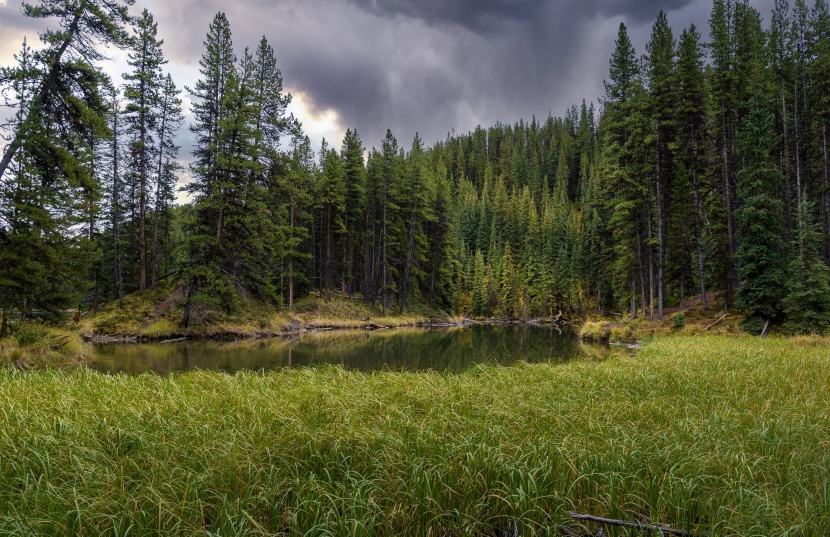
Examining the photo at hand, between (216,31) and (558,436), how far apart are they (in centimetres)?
3615

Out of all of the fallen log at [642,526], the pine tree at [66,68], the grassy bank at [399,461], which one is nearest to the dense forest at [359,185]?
the pine tree at [66,68]

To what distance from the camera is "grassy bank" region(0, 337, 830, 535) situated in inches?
127

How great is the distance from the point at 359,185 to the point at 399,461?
4111cm

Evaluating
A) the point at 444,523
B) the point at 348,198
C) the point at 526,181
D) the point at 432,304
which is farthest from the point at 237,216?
the point at 526,181

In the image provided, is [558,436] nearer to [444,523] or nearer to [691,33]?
[444,523]

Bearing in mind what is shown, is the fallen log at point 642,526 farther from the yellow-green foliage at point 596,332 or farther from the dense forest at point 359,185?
the yellow-green foliage at point 596,332

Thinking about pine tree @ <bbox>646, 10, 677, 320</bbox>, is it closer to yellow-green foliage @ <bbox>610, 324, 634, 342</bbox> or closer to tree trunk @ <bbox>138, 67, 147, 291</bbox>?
yellow-green foliage @ <bbox>610, 324, 634, 342</bbox>

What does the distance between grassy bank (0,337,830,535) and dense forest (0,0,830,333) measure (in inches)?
417

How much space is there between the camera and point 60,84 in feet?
44.3

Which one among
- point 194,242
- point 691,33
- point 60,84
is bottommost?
point 194,242

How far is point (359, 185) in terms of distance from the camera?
43.4 metres

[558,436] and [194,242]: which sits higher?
[194,242]

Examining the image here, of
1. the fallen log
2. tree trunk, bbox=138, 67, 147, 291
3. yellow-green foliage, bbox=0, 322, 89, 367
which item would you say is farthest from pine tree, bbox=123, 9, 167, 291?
the fallen log

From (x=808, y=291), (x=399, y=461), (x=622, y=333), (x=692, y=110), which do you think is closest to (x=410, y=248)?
(x=622, y=333)
